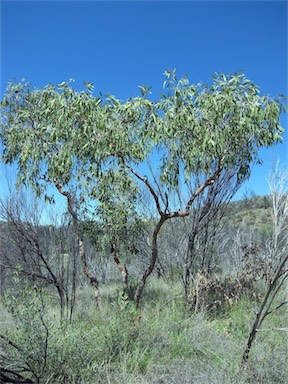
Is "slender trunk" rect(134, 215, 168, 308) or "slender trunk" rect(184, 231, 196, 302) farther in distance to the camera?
"slender trunk" rect(184, 231, 196, 302)

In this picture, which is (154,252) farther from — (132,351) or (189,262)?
(132,351)

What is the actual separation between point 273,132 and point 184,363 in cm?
326

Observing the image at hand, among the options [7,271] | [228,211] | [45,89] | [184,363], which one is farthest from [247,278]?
[7,271]

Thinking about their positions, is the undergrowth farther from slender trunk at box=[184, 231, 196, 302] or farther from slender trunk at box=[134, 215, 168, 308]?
slender trunk at box=[184, 231, 196, 302]

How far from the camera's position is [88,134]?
538 centimetres

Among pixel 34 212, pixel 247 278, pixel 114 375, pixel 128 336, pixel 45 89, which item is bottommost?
pixel 114 375

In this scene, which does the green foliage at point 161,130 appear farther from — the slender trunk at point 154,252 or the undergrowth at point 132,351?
the undergrowth at point 132,351

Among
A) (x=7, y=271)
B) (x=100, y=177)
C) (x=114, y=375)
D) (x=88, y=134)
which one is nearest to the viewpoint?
(x=114, y=375)

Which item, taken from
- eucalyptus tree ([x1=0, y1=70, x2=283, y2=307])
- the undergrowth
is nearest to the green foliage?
eucalyptus tree ([x1=0, y1=70, x2=283, y2=307])

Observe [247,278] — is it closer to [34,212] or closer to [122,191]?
[122,191]

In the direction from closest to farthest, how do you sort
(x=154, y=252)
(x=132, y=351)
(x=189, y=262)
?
(x=132, y=351) < (x=154, y=252) < (x=189, y=262)

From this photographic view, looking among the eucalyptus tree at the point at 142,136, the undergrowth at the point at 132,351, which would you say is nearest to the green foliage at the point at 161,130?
the eucalyptus tree at the point at 142,136


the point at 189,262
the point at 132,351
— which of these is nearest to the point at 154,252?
the point at 189,262

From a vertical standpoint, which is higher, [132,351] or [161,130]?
[161,130]
